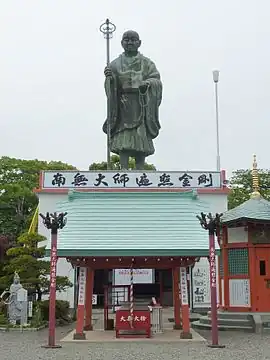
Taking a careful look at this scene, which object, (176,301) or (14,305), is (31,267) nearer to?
(14,305)

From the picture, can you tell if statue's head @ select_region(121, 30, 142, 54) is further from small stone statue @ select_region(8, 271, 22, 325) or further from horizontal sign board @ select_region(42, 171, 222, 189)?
small stone statue @ select_region(8, 271, 22, 325)

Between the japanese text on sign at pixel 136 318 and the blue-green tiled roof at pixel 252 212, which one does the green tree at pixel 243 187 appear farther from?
the japanese text on sign at pixel 136 318

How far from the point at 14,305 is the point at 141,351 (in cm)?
689

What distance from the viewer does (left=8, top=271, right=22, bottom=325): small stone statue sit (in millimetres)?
17094

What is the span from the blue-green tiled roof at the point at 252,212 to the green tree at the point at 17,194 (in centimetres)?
2284

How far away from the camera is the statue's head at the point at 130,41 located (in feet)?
77.6

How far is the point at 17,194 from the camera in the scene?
38062 millimetres

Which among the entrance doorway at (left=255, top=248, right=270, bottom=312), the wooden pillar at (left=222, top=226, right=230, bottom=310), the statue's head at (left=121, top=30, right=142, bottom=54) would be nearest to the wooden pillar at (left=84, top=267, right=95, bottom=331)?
the wooden pillar at (left=222, top=226, right=230, bottom=310)

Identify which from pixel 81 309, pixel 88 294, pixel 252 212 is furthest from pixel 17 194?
pixel 81 309

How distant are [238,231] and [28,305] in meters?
7.02

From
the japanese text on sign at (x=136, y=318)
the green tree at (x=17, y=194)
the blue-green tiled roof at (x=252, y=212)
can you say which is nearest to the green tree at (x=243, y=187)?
the green tree at (x=17, y=194)

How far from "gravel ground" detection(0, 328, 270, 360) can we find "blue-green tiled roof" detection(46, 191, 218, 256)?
2.14 m

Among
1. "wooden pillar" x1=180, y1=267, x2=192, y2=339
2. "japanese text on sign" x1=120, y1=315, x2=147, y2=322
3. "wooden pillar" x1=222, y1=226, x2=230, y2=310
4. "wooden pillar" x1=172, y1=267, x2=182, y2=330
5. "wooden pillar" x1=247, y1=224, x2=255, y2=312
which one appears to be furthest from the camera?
"wooden pillar" x1=222, y1=226, x2=230, y2=310

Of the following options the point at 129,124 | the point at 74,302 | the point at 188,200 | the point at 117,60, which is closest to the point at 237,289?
the point at 188,200
